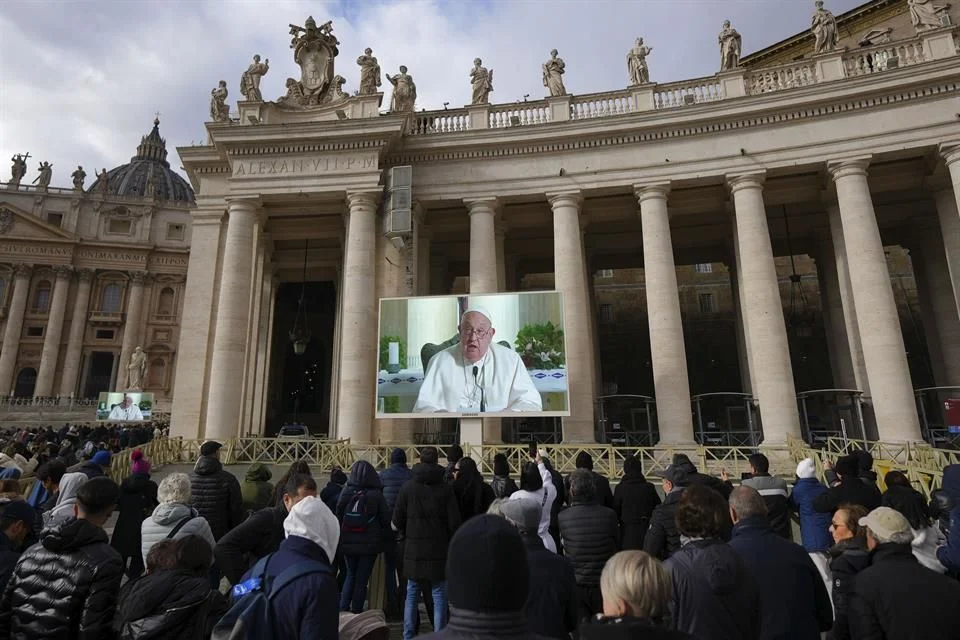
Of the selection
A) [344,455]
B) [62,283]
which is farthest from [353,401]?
[62,283]

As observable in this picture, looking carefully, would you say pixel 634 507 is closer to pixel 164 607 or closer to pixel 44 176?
pixel 164 607

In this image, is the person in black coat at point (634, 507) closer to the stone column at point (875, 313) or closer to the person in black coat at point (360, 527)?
the person in black coat at point (360, 527)

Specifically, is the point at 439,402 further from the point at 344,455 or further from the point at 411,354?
the point at 344,455

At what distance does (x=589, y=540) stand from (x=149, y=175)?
3887 inches

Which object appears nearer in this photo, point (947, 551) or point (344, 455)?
point (947, 551)

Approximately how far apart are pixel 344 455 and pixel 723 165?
1567cm

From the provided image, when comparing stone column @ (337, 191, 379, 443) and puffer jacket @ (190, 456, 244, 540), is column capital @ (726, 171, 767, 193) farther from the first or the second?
puffer jacket @ (190, 456, 244, 540)

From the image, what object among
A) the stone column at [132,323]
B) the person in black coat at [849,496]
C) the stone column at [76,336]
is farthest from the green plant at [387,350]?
the stone column at [76,336]

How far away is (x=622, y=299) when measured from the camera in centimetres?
3556

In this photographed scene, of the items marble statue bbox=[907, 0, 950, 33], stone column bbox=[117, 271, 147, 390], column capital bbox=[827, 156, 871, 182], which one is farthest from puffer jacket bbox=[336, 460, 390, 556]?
stone column bbox=[117, 271, 147, 390]

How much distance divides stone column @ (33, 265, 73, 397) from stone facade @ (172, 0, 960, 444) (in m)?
41.6

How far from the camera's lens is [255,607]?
248 centimetres

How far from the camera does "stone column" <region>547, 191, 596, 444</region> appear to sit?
1738 cm

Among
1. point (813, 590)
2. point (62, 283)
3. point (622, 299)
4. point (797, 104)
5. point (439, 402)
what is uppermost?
point (62, 283)
